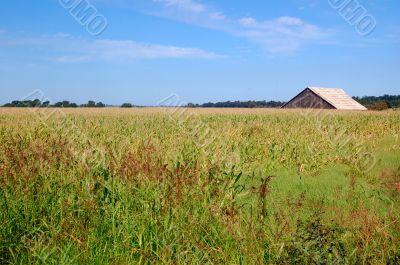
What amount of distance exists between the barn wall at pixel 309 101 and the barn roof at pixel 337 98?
71cm

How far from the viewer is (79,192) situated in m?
4.38

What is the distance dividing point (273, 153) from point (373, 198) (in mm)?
3945

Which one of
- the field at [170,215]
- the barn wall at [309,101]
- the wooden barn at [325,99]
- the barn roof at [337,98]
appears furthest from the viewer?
the barn wall at [309,101]

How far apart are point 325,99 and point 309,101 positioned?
3.24 metres

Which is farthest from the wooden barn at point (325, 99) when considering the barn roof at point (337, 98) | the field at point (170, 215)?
the field at point (170, 215)

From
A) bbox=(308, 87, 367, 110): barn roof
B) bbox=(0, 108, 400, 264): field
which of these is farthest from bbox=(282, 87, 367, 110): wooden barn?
bbox=(0, 108, 400, 264): field

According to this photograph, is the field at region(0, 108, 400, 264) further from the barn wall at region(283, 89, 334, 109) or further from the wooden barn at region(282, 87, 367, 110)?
the barn wall at region(283, 89, 334, 109)

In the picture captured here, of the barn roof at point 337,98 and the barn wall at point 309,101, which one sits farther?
the barn wall at point 309,101

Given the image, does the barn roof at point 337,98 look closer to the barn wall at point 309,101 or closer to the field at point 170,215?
the barn wall at point 309,101

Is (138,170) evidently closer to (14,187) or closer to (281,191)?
(14,187)

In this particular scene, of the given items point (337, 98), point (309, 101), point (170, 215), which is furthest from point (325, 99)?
point (170, 215)

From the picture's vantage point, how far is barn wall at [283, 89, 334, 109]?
51138 millimetres

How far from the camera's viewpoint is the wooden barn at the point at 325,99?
50.7 m

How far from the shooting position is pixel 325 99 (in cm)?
5069
